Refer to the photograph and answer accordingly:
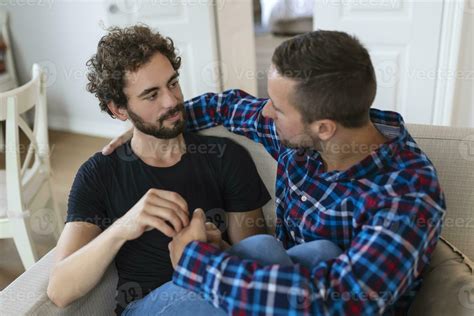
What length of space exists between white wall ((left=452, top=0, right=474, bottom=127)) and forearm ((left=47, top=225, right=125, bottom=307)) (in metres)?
1.81

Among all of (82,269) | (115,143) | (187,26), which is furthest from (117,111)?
(187,26)

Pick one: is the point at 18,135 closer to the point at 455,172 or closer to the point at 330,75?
the point at 330,75

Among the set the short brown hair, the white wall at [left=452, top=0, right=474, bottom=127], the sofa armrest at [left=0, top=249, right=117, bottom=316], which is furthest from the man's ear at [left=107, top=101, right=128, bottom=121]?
the white wall at [left=452, top=0, right=474, bottom=127]

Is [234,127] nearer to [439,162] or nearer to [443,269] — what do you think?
[439,162]

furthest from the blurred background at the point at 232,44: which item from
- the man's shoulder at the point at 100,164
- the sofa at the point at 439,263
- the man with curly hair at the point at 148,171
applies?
the man's shoulder at the point at 100,164

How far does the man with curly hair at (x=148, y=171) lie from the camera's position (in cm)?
128

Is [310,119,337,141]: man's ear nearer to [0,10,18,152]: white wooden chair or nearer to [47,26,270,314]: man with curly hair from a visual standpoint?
[47,26,270,314]: man with curly hair

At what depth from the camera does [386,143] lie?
1.06 meters

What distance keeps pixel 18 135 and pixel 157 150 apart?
0.72m

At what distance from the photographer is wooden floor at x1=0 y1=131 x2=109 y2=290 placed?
2.25 m

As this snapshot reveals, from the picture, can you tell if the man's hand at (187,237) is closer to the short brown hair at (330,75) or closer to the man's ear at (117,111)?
the short brown hair at (330,75)

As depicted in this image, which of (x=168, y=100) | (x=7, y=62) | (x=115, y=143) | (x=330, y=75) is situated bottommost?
(x=7, y=62)

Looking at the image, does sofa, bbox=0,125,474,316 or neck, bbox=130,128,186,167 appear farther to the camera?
neck, bbox=130,128,186,167

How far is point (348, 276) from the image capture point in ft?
2.91
